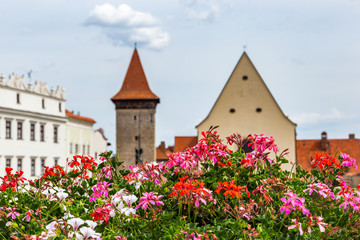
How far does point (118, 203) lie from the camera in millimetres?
2801

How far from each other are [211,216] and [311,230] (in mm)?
502

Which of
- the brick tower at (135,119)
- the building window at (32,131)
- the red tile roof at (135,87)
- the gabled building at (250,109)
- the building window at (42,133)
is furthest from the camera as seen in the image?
the red tile roof at (135,87)

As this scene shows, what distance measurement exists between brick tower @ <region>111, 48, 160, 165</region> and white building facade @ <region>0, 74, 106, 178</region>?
10692 millimetres

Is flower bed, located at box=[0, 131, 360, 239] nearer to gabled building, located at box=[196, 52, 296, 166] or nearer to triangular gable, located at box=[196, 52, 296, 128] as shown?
gabled building, located at box=[196, 52, 296, 166]

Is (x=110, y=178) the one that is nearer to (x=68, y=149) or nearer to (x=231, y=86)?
(x=231, y=86)

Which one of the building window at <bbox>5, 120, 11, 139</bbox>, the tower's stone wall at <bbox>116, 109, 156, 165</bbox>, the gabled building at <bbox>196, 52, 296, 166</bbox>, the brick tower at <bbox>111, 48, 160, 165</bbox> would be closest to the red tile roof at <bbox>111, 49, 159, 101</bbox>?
the brick tower at <bbox>111, 48, 160, 165</bbox>

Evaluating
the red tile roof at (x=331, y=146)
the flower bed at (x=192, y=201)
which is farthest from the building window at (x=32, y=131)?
the flower bed at (x=192, y=201)

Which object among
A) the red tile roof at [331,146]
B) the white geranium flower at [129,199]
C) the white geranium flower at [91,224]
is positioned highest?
the red tile roof at [331,146]

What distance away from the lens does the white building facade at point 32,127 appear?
130ft

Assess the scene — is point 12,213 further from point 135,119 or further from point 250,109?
point 135,119

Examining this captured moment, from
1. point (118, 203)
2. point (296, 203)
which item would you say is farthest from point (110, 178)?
point (296, 203)

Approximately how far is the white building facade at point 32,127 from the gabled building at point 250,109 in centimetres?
1774

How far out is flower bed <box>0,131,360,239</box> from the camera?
2.60 meters

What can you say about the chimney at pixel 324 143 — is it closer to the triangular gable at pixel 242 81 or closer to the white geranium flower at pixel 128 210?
the triangular gable at pixel 242 81
